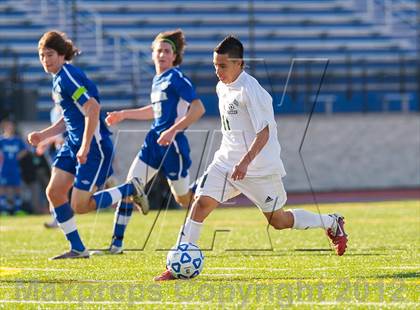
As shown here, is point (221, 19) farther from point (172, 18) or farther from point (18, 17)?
point (18, 17)

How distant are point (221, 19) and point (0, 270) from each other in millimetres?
22202

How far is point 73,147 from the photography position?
33.6ft

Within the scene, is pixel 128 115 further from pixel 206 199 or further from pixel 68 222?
pixel 206 199

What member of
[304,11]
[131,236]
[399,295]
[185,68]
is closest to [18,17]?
[185,68]

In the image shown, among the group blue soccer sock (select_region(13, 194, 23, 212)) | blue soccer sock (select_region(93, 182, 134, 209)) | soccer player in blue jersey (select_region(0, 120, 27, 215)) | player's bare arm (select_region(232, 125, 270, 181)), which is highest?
player's bare arm (select_region(232, 125, 270, 181))

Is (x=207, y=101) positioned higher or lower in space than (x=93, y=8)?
lower

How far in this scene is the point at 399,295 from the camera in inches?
265

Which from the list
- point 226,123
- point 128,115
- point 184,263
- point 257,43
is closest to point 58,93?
point 128,115

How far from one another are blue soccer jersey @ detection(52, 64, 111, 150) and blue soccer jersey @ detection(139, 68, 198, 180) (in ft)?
2.62

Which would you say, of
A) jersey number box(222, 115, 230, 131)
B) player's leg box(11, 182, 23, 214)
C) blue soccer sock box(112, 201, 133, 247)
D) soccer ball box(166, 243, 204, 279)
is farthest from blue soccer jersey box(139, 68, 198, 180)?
player's leg box(11, 182, 23, 214)

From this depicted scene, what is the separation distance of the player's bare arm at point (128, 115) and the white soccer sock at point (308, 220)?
2361mm

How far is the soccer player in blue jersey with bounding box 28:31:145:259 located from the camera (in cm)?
1011

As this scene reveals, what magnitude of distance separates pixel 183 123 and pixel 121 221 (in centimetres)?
125

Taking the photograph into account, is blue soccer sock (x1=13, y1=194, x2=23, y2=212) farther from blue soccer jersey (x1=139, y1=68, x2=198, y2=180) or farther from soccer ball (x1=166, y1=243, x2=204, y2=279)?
soccer ball (x1=166, y1=243, x2=204, y2=279)
